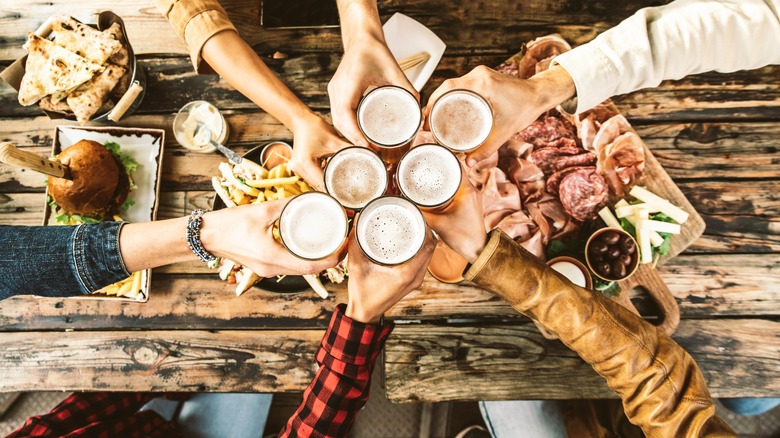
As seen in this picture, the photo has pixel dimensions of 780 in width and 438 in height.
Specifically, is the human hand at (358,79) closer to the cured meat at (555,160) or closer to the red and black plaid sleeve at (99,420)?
the cured meat at (555,160)

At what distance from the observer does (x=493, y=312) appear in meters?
2.25

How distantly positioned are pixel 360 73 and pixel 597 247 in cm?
136

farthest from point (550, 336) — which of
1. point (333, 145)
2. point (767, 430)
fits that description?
point (767, 430)

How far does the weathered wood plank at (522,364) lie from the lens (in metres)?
2.19

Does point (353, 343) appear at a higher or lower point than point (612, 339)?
lower

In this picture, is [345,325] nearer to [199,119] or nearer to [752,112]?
[199,119]

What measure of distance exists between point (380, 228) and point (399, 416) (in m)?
2.30

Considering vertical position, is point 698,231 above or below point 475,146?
below

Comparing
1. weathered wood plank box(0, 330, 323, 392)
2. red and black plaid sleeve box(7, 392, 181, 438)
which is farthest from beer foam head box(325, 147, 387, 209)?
red and black plaid sleeve box(7, 392, 181, 438)

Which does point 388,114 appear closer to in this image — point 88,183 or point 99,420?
point 88,183

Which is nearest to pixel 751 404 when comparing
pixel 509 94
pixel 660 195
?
pixel 660 195

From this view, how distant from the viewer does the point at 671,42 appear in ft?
6.40

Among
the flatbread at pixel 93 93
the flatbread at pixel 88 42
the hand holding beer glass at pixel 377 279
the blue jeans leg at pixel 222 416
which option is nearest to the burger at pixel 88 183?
the flatbread at pixel 93 93

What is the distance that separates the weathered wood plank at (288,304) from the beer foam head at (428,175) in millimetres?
675
